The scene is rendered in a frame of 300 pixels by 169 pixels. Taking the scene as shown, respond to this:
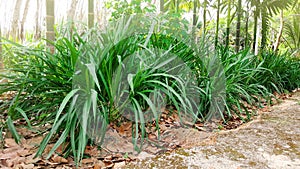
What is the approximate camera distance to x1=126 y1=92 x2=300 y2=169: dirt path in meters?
1.27

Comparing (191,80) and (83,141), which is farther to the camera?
(191,80)

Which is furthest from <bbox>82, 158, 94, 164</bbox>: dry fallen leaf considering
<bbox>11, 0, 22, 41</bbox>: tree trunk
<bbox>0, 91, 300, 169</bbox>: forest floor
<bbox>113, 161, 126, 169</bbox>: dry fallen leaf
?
<bbox>11, 0, 22, 41</bbox>: tree trunk

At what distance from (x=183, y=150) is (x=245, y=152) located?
0.29 meters

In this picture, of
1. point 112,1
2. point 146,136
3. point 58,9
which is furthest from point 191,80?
point 58,9

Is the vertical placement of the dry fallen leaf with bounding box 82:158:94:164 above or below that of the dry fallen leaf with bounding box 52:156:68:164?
below

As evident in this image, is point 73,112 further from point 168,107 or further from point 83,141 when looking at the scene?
point 168,107

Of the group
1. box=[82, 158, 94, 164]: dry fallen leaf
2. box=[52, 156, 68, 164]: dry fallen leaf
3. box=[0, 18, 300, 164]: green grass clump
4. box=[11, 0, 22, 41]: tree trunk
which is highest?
box=[11, 0, 22, 41]: tree trunk

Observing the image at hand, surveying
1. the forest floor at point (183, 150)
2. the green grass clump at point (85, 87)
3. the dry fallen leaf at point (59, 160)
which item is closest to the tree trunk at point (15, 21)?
the green grass clump at point (85, 87)

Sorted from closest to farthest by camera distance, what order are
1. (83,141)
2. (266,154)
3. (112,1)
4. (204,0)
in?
(83,141) < (266,154) < (112,1) < (204,0)

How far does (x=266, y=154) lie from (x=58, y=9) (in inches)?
252

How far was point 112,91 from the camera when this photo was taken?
1387 millimetres

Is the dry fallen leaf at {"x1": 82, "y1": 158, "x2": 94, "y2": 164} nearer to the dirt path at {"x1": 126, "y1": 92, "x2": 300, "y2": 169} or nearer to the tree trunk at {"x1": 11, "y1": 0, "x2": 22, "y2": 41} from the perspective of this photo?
the dirt path at {"x1": 126, "y1": 92, "x2": 300, "y2": 169}

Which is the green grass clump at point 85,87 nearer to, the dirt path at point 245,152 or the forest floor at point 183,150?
the forest floor at point 183,150

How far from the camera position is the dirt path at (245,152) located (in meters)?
1.27
